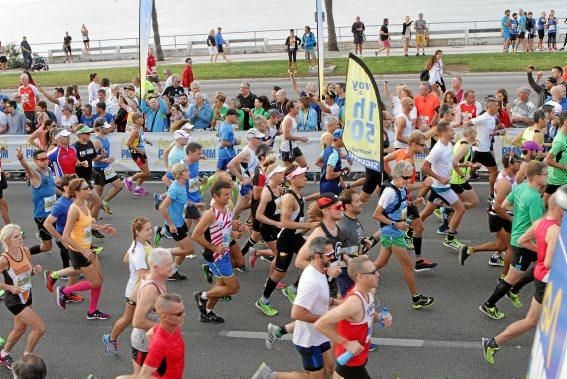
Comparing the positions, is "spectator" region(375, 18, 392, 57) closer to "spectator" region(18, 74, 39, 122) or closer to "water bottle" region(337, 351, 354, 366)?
"spectator" region(18, 74, 39, 122)

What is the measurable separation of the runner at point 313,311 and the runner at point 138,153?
8.11m

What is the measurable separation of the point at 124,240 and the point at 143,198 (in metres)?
2.63

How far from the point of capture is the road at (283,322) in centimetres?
802

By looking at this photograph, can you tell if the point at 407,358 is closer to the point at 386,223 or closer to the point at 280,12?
the point at 386,223

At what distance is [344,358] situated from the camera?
6.27 meters

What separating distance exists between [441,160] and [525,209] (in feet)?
8.87

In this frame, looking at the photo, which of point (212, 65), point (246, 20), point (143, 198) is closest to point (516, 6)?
point (246, 20)

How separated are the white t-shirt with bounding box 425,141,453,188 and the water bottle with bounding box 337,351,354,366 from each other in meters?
5.23

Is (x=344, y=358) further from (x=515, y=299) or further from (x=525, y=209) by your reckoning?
(x=515, y=299)

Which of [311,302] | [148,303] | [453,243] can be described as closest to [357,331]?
[311,302]

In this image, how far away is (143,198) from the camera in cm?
1512

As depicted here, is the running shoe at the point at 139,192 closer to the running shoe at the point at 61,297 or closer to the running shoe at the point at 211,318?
the running shoe at the point at 61,297

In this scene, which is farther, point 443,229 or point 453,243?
point 443,229

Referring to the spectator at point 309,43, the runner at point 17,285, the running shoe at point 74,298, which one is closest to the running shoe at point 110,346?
the runner at point 17,285
